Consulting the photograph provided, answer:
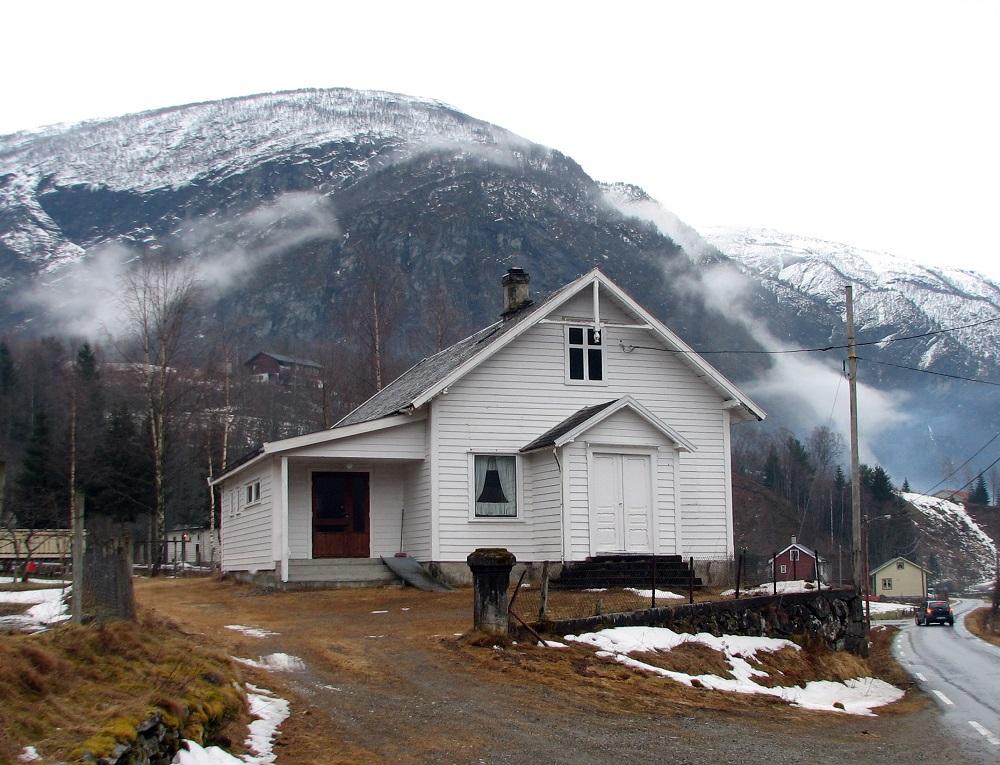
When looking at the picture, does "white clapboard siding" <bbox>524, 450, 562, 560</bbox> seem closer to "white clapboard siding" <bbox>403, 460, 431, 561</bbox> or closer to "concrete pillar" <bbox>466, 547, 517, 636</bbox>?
"white clapboard siding" <bbox>403, 460, 431, 561</bbox>

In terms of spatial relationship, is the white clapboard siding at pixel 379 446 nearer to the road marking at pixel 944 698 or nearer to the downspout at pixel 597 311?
the downspout at pixel 597 311

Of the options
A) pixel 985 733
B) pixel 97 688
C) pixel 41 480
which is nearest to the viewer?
pixel 97 688

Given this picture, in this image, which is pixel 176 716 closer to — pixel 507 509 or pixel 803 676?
pixel 803 676

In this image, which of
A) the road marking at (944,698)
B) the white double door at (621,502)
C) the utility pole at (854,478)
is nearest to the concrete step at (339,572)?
the white double door at (621,502)

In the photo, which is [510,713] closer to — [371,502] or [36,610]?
[36,610]

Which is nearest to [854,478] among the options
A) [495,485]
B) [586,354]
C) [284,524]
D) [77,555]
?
[586,354]

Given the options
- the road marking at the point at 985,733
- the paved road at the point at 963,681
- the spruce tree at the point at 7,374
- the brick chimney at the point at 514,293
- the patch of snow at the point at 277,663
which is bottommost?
the paved road at the point at 963,681

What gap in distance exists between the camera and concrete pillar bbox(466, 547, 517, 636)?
53.9 ft

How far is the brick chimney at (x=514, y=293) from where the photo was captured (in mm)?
30712

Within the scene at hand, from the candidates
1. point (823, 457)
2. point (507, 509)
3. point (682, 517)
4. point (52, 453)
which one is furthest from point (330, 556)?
point (823, 457)

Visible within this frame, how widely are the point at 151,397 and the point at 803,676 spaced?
30.5 meters

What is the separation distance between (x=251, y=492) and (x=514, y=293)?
8.17 meters

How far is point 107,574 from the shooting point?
→ 11.9 m

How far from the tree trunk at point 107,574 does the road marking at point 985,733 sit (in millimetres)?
9524
